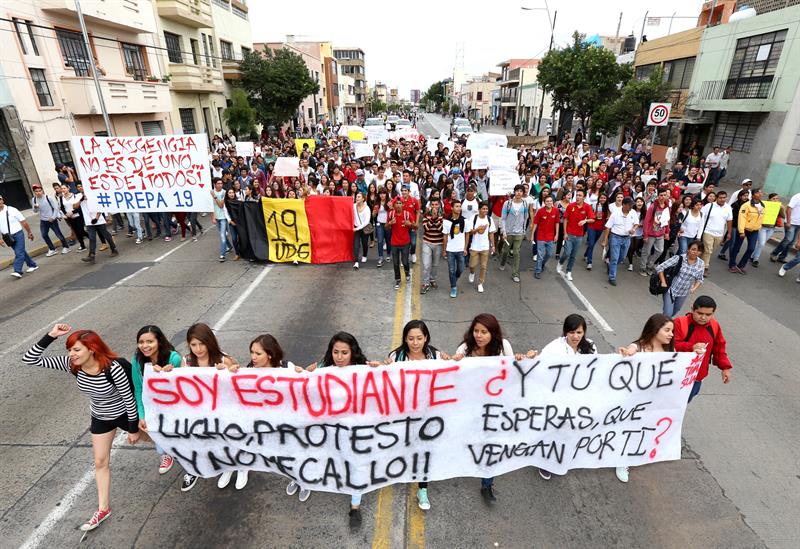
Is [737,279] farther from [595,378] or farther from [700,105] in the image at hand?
[700,105]

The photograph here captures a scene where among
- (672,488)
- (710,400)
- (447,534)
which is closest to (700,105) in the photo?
(710,400)

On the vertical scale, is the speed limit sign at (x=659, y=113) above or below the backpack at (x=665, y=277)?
above

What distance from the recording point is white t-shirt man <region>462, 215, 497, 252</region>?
7641 millimetres

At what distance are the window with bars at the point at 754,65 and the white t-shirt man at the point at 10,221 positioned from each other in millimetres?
24306

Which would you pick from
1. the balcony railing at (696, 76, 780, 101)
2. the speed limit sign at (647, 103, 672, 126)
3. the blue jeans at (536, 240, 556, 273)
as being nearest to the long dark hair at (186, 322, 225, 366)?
the blue jeans at (536, 240, 556, 273)

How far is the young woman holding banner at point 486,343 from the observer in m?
3.56

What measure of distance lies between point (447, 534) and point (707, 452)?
105 inches

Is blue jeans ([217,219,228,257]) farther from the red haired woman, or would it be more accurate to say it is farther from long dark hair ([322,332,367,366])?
long dark hair ([322,332,367,366])

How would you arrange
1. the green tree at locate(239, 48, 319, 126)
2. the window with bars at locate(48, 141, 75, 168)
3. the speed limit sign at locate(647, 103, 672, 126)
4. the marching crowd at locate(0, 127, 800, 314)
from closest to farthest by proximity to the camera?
the marching crowd at locate(0, 127, 800, 314) < the speed limit sign at locate(647, 103, 672, 126) < the window with bars at locate(48, 141, 75, 168) < the green tree at locate(239, 48, 319, 126)

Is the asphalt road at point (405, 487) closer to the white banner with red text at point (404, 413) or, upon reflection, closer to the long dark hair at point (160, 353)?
the white banner with red text at point (404, 413)

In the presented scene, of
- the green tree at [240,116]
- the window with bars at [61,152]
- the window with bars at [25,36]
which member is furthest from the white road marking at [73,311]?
the green tree at [240,116]

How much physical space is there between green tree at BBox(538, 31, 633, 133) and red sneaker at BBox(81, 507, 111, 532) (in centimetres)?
2818

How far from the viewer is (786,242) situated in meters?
9.48

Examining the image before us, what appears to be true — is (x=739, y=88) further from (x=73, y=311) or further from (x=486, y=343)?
(x=73, y=311)
